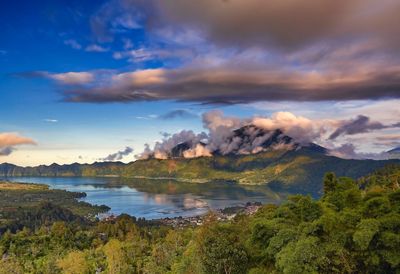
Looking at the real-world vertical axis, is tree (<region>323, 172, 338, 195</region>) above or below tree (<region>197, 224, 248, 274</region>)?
above

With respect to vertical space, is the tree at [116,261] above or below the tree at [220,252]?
below

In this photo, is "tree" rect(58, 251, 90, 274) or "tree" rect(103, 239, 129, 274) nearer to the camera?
"tree" rect(103, 239, 129, 274)

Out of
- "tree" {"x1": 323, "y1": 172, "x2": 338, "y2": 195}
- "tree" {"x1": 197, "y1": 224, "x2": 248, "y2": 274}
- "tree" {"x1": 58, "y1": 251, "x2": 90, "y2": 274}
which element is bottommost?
"tree" {"x1": 58, "y1": 251, "x2": 90, "y2": 274}

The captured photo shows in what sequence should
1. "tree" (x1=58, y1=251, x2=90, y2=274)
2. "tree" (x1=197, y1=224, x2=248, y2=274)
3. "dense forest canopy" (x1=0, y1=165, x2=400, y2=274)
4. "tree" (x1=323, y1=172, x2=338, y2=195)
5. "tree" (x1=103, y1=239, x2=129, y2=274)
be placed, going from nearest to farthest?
"dense forest canopy" (x1=0, y1=165, x2=400, y2=274) → "tree" (x1=197, y1=224, x2=248, y2=274) → "tree" (x1=323, y1=172, x2=338, y2=195) → "tree" (x1=103, y1=239, x2=129, y2=274) → "tree" (x1=58, y1=251, x2=90, y2=274)

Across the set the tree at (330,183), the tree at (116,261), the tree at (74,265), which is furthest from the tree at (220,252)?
the tree at (74,265)

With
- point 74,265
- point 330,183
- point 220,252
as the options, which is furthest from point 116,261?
point 330,183

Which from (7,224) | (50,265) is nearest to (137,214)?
(7,224)

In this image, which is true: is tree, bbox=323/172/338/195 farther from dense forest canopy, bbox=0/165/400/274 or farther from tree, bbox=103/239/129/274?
tree, bbox=103/239/129/274

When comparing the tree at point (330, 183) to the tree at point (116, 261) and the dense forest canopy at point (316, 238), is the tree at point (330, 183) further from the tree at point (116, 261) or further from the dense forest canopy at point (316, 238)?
the tree at point (116, 261)

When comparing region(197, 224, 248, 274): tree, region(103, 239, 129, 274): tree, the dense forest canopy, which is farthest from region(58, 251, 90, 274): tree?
region(197, 224, 248, 274): tree

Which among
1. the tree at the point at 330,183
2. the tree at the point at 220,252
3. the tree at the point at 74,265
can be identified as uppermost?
the tree at the point at 330,183

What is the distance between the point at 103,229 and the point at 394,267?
269 ft

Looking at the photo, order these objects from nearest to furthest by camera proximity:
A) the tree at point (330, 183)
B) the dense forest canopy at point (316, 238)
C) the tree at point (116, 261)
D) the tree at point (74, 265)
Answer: the dense forest canopy at point (316, 238), the tree at point (330, 183), the tree at point (116, 261), the tree at point (74, 265)

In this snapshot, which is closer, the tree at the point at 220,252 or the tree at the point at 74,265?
the tree at the point at 220,252
